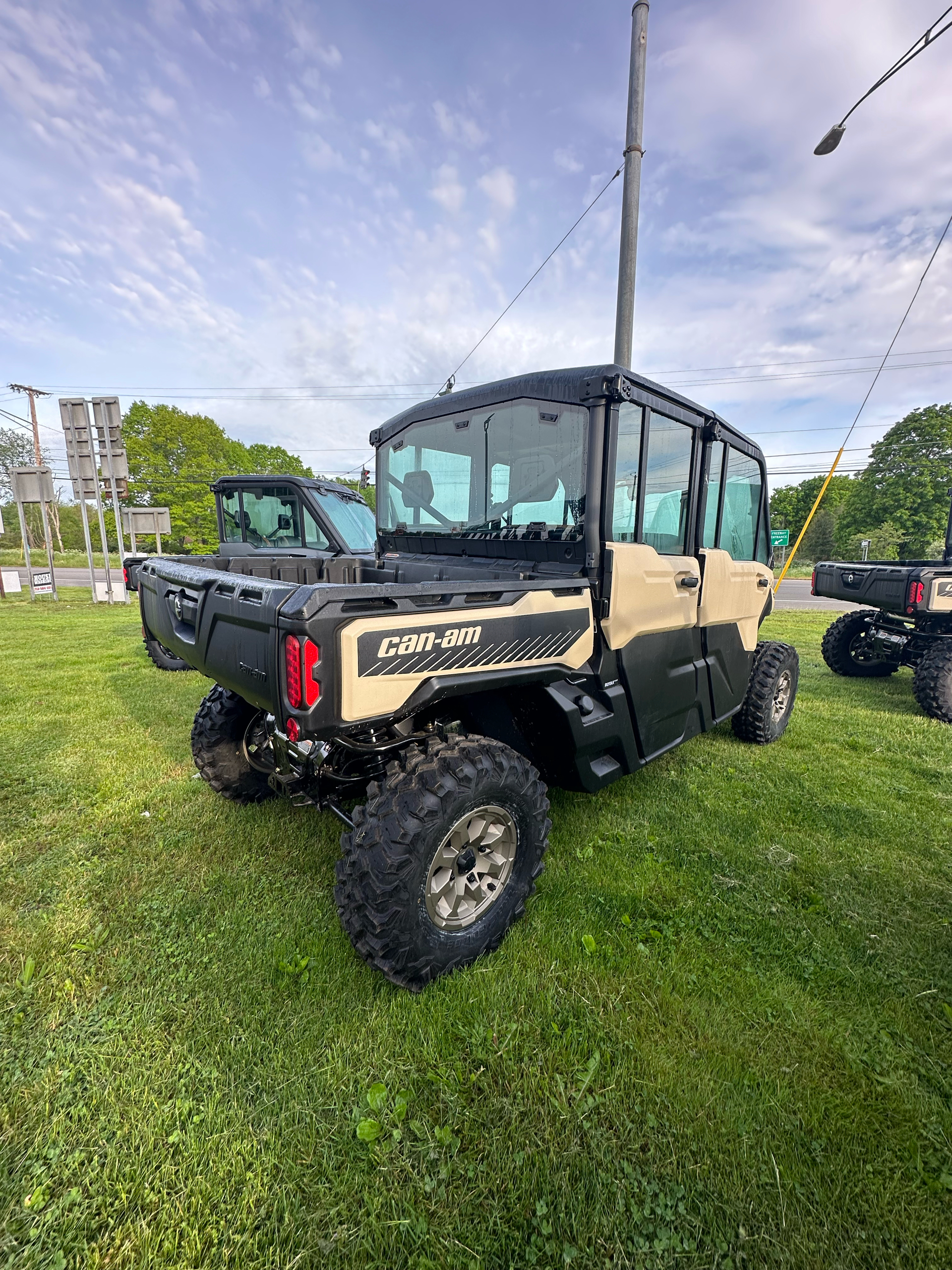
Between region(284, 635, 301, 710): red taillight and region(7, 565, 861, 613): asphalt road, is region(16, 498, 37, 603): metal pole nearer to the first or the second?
region(7, 565, 861, 613): asphalt road

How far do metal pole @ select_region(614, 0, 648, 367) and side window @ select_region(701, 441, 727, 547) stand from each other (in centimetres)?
236

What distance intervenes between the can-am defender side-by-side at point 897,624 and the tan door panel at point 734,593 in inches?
89.4

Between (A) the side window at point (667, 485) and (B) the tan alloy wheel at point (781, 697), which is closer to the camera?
(A) the side window at point (667, 485)

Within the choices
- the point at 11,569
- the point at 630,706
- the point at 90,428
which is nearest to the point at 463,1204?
the point at 630,706

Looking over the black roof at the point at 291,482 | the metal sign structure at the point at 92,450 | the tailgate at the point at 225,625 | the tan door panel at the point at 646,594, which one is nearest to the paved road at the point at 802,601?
the black roof at the point at 291,482

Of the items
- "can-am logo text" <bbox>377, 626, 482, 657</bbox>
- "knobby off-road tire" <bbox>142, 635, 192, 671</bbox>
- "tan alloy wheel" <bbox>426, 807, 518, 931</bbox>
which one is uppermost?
"can-am logo text" <bbox>377, 626, 482, 657</bbox>

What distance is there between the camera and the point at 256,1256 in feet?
4.37

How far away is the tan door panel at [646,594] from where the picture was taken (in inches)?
109

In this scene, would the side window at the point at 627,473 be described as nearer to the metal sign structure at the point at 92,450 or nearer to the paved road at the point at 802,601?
the paved road at the point at 802,601

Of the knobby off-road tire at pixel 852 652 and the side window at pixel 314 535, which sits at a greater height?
the side window at pixel 314 535

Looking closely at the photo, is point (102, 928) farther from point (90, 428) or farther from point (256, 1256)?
point (90, 428)

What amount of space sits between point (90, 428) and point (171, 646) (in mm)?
14354

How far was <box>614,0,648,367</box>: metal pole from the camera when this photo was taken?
554cm

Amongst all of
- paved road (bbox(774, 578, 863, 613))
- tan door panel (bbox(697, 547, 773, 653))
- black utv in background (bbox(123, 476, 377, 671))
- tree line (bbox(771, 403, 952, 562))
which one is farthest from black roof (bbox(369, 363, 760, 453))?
tree line (bbox(771, 403, 952, 562))
